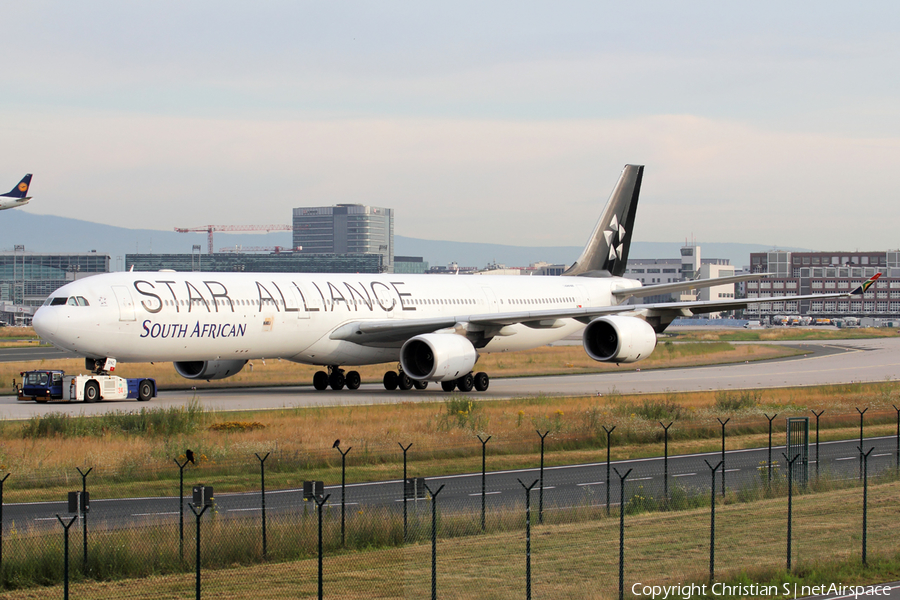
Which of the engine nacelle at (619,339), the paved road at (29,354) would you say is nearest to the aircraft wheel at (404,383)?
the engine nacelle at (619,339)

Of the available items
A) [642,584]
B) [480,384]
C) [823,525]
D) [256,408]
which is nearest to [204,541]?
[642,584]

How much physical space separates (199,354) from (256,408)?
11.8ft

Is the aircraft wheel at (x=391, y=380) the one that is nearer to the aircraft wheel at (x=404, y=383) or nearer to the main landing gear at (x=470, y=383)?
the aircraft wheel at (x=404, y=383)

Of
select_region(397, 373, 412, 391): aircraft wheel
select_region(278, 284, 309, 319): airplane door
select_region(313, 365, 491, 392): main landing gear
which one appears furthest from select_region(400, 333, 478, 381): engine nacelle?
select_region(278, 284, 309, 319): airplane door

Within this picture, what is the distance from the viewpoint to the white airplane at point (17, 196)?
15238cm

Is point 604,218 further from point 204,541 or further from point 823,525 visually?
point 204,541

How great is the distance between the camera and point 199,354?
39656mm

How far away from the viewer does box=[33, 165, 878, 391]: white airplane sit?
37312 millimetres

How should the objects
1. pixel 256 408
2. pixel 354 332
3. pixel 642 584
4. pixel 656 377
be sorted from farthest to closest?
1. pixel 656 377
2. pixel 354 332
3. pixel 256 408
4. pixel 642 584

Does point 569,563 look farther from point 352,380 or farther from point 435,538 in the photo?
point 352,380

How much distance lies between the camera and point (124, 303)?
37250 mm

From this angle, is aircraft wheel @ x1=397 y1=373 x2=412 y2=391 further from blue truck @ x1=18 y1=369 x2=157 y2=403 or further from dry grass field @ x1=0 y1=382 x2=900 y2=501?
blue truck @ x1=18 y1=369 x2=157 y2=403

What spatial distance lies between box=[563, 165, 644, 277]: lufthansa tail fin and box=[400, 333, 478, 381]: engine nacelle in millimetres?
17170

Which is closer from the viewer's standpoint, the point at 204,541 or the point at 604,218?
the point at 204,541
